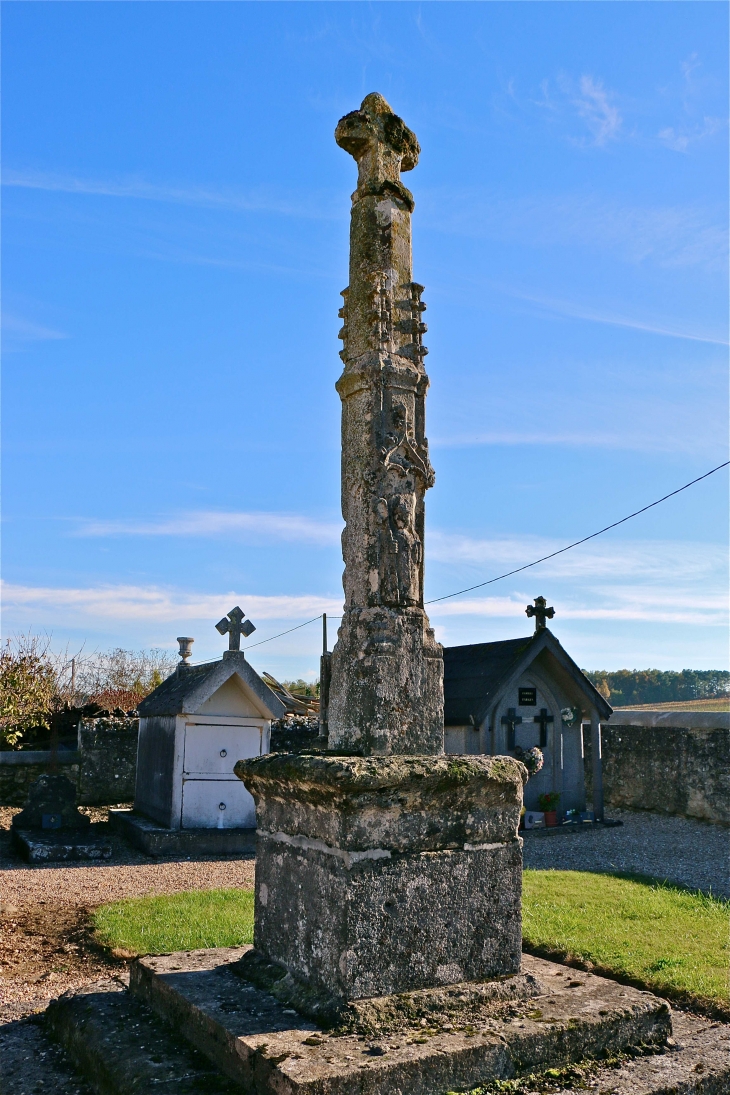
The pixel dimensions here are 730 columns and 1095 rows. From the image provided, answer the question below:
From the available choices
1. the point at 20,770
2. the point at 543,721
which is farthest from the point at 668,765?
the point at 20,770

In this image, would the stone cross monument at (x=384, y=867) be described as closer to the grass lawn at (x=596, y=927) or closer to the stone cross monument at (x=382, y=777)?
the stone cross monument at (x=382, y=777)

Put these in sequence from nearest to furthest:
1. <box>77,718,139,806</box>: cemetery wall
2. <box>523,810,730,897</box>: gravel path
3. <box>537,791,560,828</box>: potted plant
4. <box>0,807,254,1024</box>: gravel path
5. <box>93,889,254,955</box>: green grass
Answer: <box>0,807,254,1024</box>: gravel path → <box>93,889,254,955</box>: green grass → <box>523,810,730,897</box>: gravel path → <box>537,791,560,828</box>: potted plant → <box>77,718,139,806</box>: cemetery wall

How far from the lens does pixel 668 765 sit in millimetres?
13977

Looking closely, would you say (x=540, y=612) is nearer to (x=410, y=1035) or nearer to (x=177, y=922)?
(x=177, y=922)

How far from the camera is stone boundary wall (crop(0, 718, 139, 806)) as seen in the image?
14078 mm

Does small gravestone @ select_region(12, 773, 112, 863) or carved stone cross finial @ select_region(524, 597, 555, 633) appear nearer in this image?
small gravestone @ select_region(12, 773, 112, 863)

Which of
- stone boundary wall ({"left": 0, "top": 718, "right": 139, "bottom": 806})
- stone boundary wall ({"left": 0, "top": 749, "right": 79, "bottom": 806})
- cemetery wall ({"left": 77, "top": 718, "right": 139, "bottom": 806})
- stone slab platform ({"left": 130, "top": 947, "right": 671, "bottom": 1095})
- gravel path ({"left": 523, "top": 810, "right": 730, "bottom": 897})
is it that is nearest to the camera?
stone slab platform ({"left": 130, "top": 947, "right": 671, "bottom": 1095})

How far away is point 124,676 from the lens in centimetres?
3078

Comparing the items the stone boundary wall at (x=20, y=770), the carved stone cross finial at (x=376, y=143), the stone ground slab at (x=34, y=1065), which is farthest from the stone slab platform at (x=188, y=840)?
the carved stone cross finial at (x=376, y=143)

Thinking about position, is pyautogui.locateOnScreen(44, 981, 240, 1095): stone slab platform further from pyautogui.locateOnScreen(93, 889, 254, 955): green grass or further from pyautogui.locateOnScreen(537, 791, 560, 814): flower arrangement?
pyautogui.locateOnScreen(537, 791, 560, 814): flower arrangement

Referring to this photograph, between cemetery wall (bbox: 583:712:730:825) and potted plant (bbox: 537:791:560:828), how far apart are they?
81.4 inches

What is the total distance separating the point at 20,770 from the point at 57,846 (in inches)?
176

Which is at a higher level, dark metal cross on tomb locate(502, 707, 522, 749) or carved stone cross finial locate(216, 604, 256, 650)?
carved stone cross finial locate(216, 604, 256, 650)

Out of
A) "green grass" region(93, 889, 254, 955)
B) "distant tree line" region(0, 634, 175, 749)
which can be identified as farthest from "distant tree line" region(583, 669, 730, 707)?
"green grass" region(93, 889, 254, 955)
